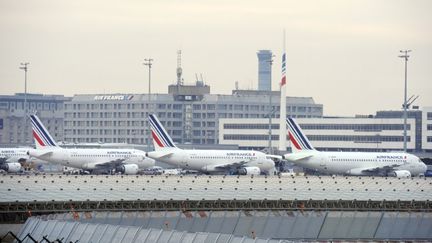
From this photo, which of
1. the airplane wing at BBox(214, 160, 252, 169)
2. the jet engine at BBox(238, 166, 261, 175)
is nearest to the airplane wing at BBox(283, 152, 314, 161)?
→ the jet engine at BBox(238, 166, 261, 175)

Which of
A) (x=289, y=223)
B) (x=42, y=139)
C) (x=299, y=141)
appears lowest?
(x=289, y=223)

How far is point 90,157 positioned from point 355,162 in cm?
3705

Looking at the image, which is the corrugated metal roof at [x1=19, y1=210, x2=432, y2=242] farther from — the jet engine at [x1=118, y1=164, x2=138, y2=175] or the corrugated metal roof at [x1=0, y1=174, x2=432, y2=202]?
the jet engine at [x1=118, y1=164, x2=138, y2=175]

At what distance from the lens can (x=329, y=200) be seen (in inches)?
4306

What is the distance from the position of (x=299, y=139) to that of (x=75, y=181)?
69.5 m

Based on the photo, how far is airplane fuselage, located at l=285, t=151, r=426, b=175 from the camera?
17475 cm

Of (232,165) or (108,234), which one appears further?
(232,165)

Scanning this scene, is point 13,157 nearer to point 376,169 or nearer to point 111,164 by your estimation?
point 111,164

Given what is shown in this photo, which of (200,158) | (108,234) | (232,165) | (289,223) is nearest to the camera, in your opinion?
(108,234)

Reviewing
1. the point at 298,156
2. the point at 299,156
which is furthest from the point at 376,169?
the point at 298,156

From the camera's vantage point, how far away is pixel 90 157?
584 feet

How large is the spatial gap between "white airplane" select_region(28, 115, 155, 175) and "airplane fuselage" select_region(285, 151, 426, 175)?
2239cm

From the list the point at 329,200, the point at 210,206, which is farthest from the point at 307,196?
the point at 210,206

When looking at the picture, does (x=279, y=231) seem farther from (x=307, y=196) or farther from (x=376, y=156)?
(x=376, y=156)
